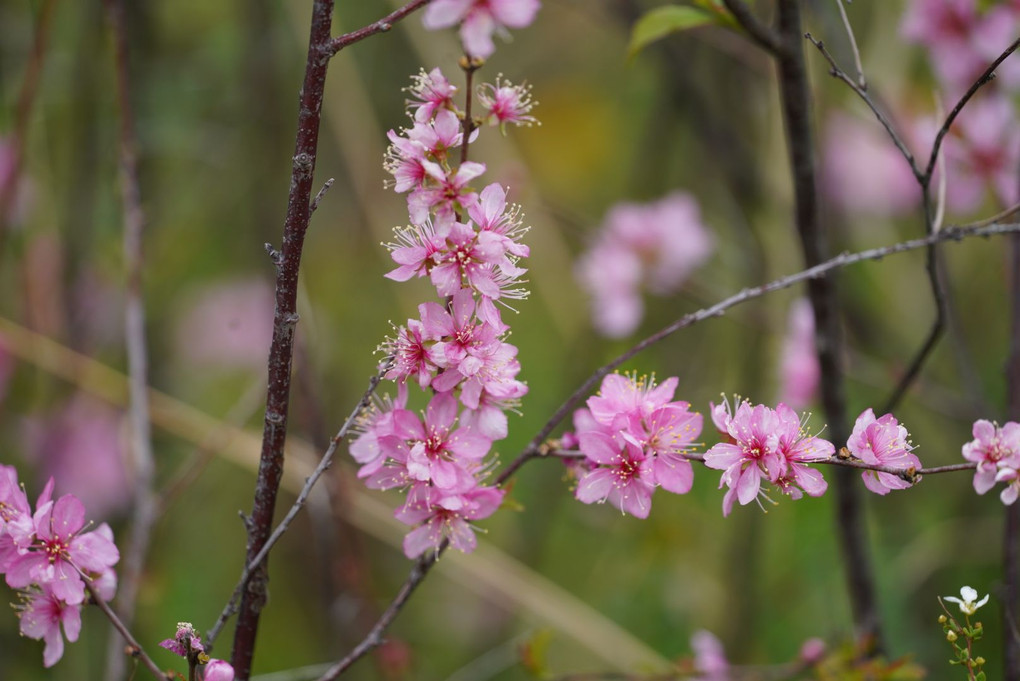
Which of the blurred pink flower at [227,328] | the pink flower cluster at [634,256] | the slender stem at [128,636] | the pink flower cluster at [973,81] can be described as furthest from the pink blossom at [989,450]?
the blurred pink flower at [227,328]

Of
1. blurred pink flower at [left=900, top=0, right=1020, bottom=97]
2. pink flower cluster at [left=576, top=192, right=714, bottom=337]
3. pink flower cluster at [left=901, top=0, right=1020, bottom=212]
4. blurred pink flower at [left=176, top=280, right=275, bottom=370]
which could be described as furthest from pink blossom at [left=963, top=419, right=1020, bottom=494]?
blurred pink flower at [left=176, top=280, right=275, bottom=370]

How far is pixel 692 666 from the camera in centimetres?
145

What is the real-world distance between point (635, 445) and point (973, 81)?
4.05ft

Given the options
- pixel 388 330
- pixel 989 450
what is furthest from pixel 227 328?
pixel 989 450

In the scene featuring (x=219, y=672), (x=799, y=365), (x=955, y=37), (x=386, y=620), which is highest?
(x=955, y=37)

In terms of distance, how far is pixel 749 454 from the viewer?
907 mm

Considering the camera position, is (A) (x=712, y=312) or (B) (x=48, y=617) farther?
(A) (x=712, y=312)

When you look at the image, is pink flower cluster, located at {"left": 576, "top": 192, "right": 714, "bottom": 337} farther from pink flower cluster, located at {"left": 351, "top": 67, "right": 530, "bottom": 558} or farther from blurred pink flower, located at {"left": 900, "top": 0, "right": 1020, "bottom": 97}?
pink flower cluster, located at {"left": 351, "top": 67, "right": 530, "bottom": 558}

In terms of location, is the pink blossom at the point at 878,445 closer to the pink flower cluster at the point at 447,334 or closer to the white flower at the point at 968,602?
the white flower at the point at 968,602

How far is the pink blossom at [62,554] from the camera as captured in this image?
2.75 ft

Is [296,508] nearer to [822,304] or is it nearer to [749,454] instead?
[749,454]

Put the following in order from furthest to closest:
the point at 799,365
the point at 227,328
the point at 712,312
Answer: the point at 227,328 → the point at 799,365 → the point at 712,312

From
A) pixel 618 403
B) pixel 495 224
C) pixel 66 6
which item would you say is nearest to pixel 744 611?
pixel 618 403

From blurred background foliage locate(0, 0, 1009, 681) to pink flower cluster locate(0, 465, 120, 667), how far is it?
0.74 m
